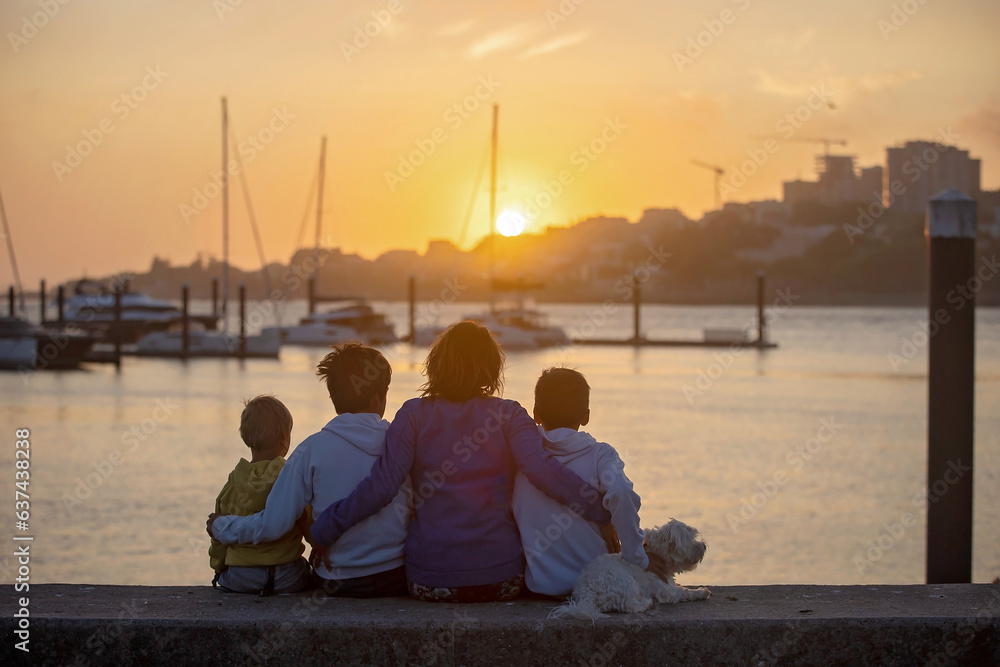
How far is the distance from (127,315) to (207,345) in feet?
30.8

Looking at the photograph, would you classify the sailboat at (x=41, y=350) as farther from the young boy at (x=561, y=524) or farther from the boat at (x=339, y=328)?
the young boy at (x=561, y=524)

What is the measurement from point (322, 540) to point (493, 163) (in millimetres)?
43776

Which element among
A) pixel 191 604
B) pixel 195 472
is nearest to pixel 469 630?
pixel 191 604

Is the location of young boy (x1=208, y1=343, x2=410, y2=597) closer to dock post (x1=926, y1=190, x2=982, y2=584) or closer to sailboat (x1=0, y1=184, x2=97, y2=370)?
dock post (x1=926, y1=190, x2=982, y2=584)

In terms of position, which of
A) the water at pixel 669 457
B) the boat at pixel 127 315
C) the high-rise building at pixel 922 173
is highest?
the high-rise building at pixel 922 173

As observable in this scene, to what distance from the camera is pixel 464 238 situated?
1921 inches

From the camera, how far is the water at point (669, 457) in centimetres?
1158

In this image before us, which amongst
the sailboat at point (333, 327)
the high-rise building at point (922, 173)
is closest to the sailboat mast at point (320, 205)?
the sailboat at point (333, 327)

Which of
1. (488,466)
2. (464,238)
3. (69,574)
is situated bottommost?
(69,574)

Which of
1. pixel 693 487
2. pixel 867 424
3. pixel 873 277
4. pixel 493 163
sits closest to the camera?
pixel 693 487

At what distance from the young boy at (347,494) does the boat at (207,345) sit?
138 ft

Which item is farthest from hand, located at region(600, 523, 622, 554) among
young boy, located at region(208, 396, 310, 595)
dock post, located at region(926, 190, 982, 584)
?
dock post, located at region(926, 190, 982, 584)

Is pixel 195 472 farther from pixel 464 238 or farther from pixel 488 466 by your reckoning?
pixel 464 238

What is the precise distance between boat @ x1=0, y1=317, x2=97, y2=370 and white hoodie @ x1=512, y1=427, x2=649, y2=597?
3736 centimetres
